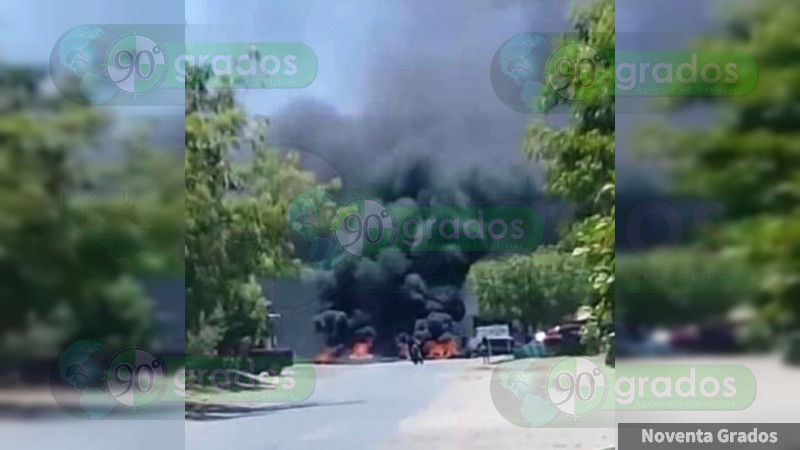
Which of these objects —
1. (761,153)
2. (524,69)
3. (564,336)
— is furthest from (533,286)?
(761,153)

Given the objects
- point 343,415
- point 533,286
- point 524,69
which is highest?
point 524,69

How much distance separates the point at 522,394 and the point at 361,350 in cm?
61

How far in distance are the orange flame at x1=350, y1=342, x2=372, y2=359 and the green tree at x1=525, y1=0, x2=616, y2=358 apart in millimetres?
780

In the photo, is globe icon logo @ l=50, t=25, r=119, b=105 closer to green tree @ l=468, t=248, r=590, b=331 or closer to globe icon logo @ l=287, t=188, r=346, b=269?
globe icon logo @ l=287, t=188, r=346, b=269

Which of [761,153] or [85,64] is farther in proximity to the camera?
[85,64]

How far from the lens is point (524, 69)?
2178 millimetres

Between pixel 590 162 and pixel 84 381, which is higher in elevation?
pixel 590 162

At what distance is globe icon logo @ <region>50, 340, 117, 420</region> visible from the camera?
235 centimetres

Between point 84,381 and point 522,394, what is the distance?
166cm

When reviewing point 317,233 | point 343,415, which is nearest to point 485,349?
point 343,415

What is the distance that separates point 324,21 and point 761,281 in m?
1.82

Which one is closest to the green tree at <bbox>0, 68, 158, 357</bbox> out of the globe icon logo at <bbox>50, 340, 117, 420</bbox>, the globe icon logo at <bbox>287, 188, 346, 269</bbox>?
the globe icon logo at <bbox>50, 340, 117, 420</bbox>

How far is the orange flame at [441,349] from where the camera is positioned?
2201 mm

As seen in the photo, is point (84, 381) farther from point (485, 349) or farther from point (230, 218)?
point (485, 349)
